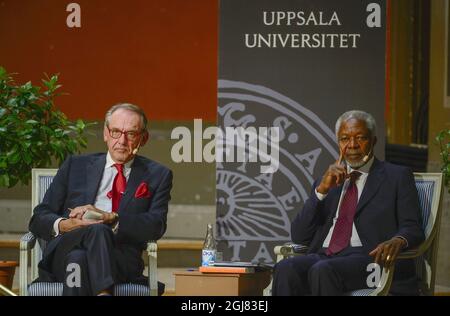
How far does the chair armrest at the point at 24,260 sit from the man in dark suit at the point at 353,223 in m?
1.15

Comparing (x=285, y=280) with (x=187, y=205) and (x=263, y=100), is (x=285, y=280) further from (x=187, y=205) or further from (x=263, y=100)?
(x=187, y=205)

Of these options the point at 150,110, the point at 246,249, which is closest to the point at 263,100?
the point at 246,249

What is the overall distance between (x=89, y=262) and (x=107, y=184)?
1.66ft

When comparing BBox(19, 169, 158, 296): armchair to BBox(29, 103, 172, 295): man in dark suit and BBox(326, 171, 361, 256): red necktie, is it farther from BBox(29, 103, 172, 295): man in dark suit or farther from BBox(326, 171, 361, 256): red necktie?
BBox(326, 171, 361, 256): red necktie

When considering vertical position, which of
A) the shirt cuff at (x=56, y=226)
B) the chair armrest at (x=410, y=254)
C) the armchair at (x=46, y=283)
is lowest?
the armchair at (x=46, y=283)

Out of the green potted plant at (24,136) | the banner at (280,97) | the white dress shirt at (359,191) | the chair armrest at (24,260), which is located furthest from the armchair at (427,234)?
the green potted plant at (24,136)

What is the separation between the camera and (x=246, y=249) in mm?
4910

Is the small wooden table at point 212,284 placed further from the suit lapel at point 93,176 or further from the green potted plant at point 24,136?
the green potted plant at point 24,136

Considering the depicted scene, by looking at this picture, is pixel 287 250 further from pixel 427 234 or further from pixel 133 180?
pixel 133 180

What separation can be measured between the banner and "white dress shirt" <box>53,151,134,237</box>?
61cm

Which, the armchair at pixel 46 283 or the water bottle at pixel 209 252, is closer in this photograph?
the armchair at pixel 46 283

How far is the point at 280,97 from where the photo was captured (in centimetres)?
486

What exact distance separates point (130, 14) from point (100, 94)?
76cm

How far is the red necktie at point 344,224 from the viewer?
4.27 m
